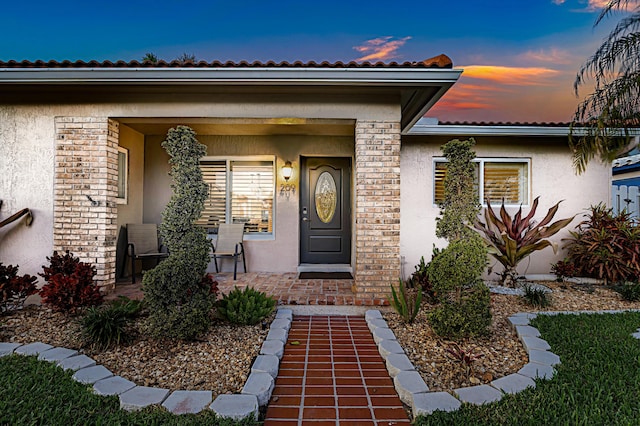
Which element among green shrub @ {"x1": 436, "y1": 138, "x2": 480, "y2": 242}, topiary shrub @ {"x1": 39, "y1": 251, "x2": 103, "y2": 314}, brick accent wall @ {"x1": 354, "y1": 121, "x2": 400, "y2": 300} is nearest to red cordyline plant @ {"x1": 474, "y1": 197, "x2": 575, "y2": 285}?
brick accent wall @ {"x1": 354, "y1": 121, "x2": 400, "y2": 300}

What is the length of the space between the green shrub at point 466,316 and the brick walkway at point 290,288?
119cm

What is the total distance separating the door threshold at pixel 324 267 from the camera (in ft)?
21.8

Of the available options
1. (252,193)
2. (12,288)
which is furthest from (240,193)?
(12,288)

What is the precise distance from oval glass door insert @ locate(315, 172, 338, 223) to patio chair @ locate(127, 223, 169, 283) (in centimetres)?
307

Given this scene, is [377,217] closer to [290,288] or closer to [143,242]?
[290,288]

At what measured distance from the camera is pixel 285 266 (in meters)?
6.56

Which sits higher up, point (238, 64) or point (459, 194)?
point (238, 64)

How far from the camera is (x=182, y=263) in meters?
3.05

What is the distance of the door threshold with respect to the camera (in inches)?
262

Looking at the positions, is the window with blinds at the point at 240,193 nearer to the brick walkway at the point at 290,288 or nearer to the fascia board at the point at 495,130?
the brick walkway at the point at 290,288

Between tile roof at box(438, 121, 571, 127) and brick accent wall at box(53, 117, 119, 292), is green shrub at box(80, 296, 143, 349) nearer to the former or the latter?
brick accent wall at box(53, 117, 119, 292)

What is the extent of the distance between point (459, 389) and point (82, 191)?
16.3 feet

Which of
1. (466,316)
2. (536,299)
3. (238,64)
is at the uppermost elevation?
(238,64)

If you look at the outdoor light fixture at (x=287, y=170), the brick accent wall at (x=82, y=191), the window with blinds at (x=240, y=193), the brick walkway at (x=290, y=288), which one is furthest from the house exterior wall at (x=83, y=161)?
the window with blinds at (x=240, y=193)
